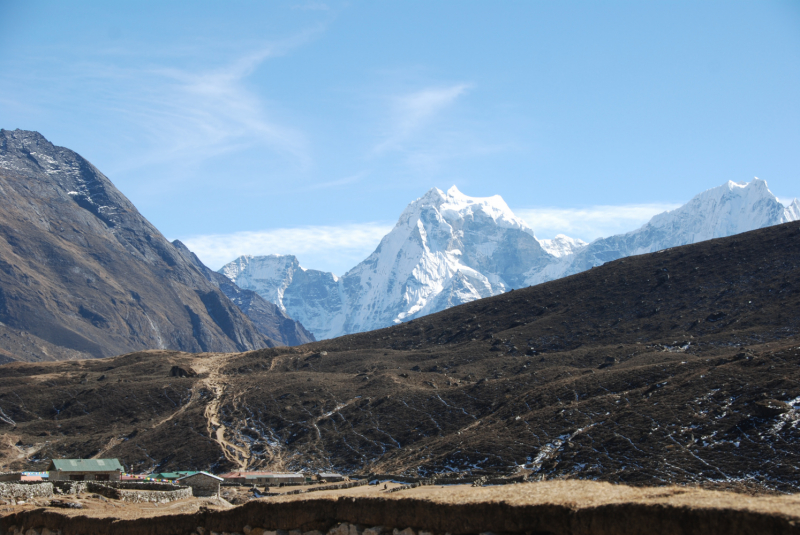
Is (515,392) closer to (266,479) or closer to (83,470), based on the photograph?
(266,479)

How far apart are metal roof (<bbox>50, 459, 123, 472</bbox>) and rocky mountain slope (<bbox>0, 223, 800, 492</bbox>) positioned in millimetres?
27244

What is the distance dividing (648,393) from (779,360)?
39.1 ft

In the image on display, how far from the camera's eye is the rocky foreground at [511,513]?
314 inches

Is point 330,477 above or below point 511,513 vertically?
below

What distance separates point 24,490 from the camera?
2323 cm

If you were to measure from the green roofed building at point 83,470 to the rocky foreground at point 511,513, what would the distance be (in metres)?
27.6

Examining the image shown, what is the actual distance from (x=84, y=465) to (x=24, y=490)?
63.0ft

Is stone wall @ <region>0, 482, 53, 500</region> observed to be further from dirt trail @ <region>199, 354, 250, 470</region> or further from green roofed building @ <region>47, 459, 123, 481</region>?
dirt trail @ <region>199, 354, 250, 470</region>

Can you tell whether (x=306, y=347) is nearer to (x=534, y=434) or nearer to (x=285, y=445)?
(x=285, y=445)

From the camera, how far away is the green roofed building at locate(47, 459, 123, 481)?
1490 inches

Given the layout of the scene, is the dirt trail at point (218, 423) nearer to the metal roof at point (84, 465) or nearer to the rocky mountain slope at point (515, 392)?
the rocky mountain slope at point (515, 392)

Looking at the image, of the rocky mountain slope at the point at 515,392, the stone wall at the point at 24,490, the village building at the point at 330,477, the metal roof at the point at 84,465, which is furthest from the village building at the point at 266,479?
the stone wall at the point at 24,490

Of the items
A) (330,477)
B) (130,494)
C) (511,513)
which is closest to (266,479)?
(330,477)

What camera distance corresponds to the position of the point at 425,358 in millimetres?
111812
